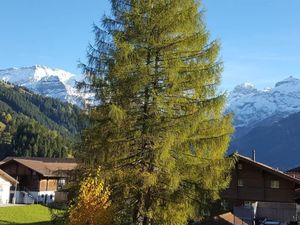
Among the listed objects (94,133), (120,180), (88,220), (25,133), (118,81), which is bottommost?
(88,220)

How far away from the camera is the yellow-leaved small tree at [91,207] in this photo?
66.5 ft

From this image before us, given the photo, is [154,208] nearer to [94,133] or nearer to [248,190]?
[94,133]

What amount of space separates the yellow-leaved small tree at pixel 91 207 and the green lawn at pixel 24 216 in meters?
29.9

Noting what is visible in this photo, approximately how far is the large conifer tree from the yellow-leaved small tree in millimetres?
1058

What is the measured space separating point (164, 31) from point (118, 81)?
3.17 metres

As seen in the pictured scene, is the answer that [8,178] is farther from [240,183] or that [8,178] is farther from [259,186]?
[259,186]

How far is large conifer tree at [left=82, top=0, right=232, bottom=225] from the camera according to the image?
842 inches

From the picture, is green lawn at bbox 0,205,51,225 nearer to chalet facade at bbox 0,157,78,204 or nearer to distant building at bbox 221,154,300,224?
chalet facade at bbox 0,157,78,204

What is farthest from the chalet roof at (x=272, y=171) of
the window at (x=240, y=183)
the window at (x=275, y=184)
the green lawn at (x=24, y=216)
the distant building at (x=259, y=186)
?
the green lawn at (x=24, y=216)

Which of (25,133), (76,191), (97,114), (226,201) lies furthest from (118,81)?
(25,133)

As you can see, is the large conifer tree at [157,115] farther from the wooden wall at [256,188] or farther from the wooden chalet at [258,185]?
the wooden wall at [256,188]

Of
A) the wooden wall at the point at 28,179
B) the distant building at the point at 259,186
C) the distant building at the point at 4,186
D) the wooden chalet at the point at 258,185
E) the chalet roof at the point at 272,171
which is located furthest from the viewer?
the wooden wall at the point at 28,179

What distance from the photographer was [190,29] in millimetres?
22797

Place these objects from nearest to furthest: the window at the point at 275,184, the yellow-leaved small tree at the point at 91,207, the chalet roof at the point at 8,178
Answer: the yellow-leaved small tree at the point at 91,207 → the window at the point at 275,184 → the chalet roof at the point at 8,178
